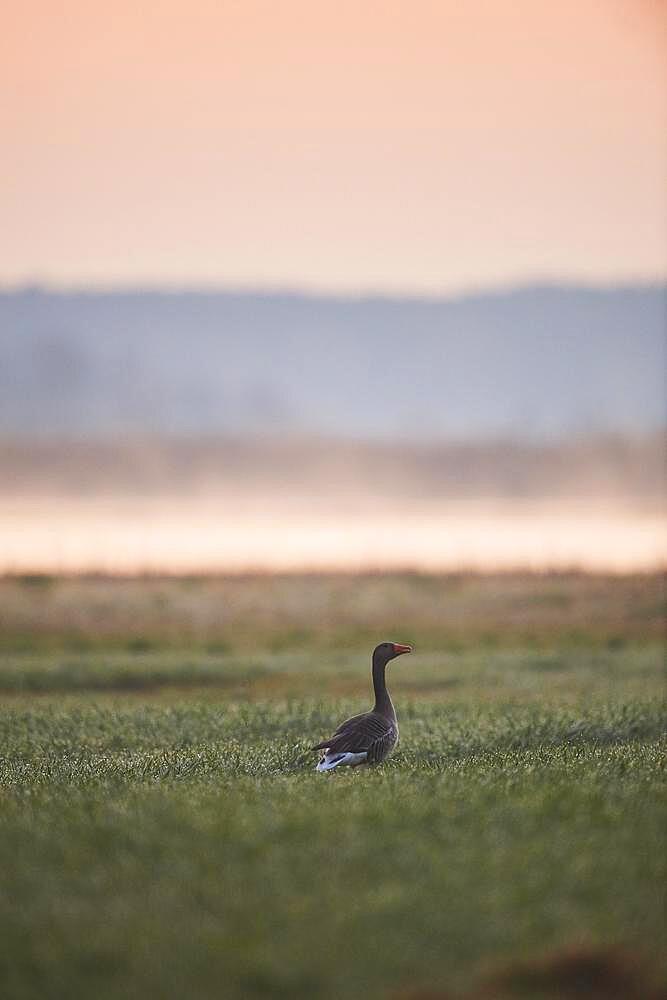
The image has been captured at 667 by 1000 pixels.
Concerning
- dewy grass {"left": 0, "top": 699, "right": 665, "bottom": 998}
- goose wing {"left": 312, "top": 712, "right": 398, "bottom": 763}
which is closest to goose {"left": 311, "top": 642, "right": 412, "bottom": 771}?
goose wing {"left": 312, "top": 712, "right": 398, "bottom": 763}

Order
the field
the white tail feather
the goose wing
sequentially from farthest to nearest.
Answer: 1. the goose wing
2. the white tail feather
3. the field

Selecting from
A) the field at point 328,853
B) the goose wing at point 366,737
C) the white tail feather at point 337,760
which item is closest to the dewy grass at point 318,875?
the field at point 328,853

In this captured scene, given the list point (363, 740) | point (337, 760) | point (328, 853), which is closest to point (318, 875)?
point (328, 853)

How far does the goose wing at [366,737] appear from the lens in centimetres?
1762

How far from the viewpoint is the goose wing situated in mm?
17625

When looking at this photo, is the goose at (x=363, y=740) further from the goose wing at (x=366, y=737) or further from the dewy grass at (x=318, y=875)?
the dewy grass at (x=318, y=875)

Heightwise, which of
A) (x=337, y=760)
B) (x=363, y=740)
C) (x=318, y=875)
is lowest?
(x=318, y=875)

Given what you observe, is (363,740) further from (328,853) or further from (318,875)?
(318,875)

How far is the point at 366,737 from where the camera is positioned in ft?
58.5

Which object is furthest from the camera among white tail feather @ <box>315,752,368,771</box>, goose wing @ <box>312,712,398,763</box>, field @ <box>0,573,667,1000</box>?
goose wing @ <box>312,712,398,763</box>

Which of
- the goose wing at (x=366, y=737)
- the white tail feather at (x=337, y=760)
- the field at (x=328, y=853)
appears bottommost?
the field at (x=328, y=853)

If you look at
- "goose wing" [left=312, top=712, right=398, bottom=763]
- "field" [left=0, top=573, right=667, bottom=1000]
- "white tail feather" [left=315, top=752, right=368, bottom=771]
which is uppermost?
"goose wing" [left=312, top=712, right=398, bottom=763]

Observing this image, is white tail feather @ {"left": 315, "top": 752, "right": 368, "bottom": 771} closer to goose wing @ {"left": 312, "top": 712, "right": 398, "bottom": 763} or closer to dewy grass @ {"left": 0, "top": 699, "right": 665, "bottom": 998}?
goose wing @ {"left": 312, "top": 712, "right": 398, "bottom": 763}

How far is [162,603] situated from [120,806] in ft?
186
